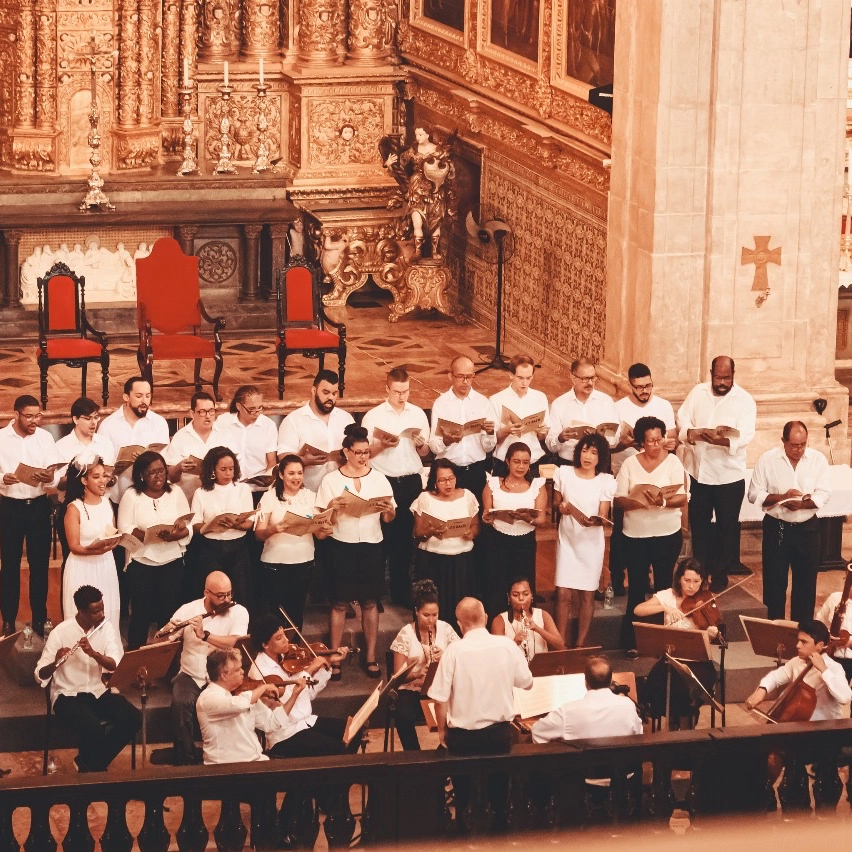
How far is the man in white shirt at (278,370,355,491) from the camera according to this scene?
9711mm

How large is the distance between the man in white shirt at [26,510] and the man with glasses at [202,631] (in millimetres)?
1191

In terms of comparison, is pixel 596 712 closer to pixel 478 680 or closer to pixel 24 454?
pixel 478 680

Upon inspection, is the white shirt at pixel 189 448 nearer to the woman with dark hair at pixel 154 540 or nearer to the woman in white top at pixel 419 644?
the woman with dark hair at pixel 154 540

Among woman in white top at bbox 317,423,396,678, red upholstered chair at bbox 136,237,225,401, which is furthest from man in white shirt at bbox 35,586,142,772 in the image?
red upholstered chair at bbox 136,237,225,401

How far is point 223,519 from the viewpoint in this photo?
9016mm

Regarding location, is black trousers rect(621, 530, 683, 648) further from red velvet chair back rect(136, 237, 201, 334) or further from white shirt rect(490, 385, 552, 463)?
red velvet chair back rect(136, 237, 201, 334)

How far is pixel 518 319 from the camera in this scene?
15148 millimetres

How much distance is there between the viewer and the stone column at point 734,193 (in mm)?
11000

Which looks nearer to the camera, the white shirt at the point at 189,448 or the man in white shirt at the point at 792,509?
the white shirt at the point at 189,448

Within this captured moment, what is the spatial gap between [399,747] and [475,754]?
3.06m

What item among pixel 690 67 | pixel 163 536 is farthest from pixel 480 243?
pixel 163 536

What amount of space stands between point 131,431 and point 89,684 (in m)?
1.78

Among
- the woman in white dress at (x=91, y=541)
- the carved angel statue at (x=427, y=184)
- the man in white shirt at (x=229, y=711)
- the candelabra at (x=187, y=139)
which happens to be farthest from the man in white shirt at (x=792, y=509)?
the candelabra at (x=187, y=139)

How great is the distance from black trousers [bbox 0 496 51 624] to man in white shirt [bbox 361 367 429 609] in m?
1.76
